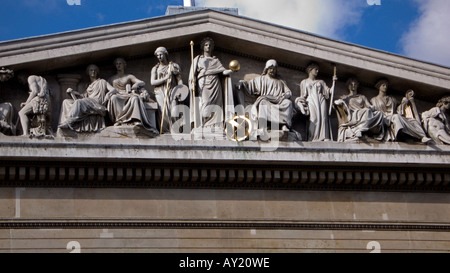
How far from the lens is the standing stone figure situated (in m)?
24.1

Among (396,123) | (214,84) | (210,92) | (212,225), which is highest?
(214,84)

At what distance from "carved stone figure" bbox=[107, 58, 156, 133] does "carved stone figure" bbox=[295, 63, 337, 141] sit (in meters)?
3.15

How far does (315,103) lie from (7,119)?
621cm

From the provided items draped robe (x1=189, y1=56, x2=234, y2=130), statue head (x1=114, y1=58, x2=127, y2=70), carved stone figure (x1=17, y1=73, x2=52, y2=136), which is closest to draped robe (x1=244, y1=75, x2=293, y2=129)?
draped robe (x1=189, y1=56, x2=234, y2=130)

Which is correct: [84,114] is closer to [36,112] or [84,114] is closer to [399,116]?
[36,112]

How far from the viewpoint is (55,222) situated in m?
23.1

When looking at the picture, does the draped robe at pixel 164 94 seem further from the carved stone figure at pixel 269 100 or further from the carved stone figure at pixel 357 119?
the carved stone figure at pixel 357 119

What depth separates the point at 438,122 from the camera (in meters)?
24.8

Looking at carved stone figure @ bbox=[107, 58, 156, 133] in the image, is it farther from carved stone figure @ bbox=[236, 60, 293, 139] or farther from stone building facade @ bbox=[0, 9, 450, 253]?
carved stone figure @ bbox=[236, 60, 293, 139]

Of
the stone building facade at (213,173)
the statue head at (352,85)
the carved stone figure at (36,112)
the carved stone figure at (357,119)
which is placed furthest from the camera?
the statue head at (352,85)

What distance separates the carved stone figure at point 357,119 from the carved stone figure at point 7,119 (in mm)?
6535

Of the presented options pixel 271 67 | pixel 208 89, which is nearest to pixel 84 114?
pixel 208 89

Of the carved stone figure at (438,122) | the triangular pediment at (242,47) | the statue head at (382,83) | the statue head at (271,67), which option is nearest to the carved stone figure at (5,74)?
the triangular pediment at (242,47)

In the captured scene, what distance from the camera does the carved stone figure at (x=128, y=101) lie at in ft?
78.0
